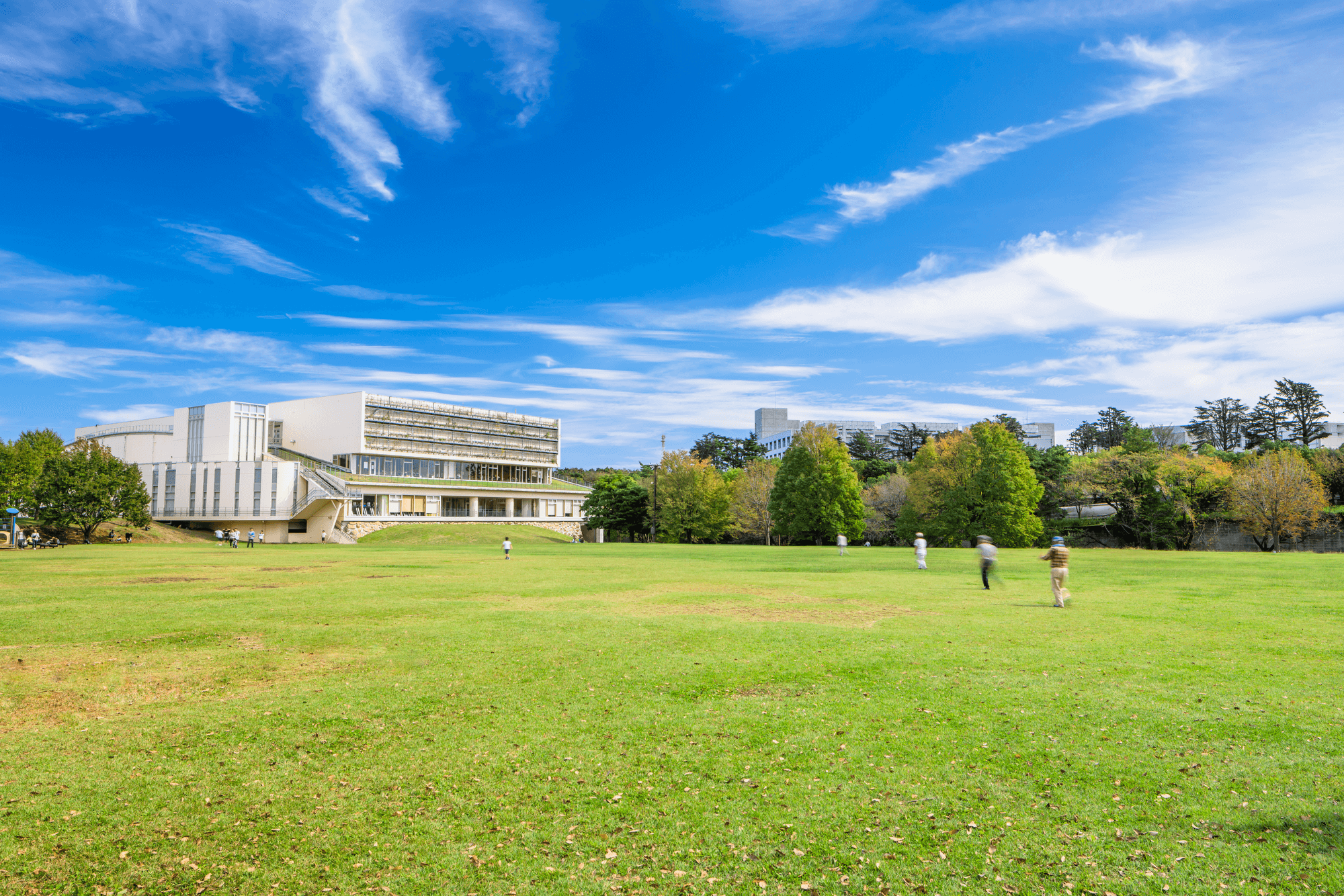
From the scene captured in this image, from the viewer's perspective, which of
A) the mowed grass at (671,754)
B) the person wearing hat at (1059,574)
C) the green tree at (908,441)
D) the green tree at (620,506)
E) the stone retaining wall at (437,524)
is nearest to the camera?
the mowed grass at (671,754)

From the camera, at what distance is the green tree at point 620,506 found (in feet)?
262

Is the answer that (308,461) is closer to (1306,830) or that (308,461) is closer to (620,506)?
(620,506)

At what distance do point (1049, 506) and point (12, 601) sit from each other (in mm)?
76422

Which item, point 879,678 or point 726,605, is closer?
point 879,678

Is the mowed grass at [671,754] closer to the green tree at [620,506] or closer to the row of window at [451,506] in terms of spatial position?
the green tree at [620,506]

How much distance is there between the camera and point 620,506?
80.9 meters

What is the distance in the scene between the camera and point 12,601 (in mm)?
19172

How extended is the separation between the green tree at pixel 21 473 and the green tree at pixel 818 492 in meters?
60.6

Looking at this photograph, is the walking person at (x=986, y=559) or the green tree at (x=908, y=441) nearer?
the walking person at (x=986, y=559)

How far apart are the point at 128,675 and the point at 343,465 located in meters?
95.4

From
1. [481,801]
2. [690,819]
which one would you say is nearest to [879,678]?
[690,819]

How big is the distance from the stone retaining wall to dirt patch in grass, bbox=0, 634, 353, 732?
74.0m

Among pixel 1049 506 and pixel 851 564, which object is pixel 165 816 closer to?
pixel 851 564

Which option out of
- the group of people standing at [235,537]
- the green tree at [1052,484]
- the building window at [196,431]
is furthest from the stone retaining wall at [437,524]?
the green tree at [1052,484]
